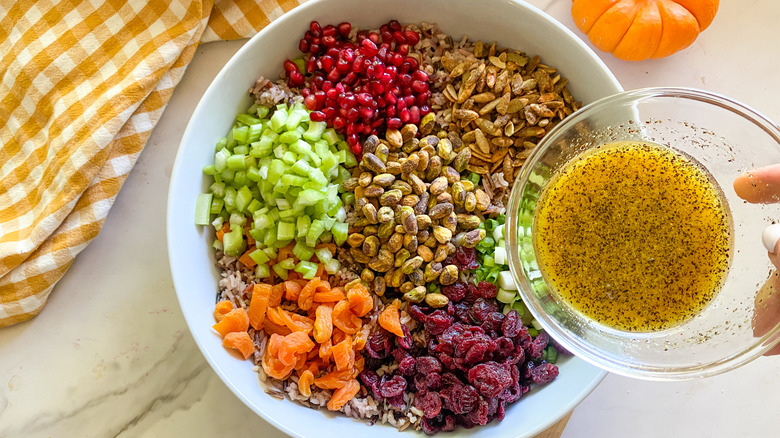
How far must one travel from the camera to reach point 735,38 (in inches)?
83.2

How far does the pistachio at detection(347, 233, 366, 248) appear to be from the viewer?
1928 millimetres

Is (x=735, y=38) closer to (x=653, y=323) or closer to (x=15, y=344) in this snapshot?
(x=653, y=323)

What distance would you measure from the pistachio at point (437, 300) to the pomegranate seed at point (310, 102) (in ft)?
2.27

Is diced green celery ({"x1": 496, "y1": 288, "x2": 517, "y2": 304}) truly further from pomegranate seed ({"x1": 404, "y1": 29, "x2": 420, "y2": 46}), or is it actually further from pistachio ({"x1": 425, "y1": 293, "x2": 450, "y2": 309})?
pomegranate seed ({"x1": 404, "y1": 29, "x2": 420, "y2": 46})

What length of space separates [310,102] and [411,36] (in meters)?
0.39

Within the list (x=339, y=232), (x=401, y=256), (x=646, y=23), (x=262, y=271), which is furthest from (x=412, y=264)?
(x=646, y=23)

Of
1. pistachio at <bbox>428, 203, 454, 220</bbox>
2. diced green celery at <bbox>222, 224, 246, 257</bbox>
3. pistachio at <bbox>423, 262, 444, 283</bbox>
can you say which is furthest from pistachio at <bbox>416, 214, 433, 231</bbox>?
diced green celery at <bbox>222, 224, 246, 257</bbox>

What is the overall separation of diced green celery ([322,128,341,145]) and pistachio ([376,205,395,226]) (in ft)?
0.87

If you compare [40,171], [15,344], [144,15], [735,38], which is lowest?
[735,38]

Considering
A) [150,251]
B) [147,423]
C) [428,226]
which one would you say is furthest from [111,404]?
[428,226]

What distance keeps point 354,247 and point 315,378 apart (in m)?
0.42

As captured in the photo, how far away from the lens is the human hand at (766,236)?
153 centimetres

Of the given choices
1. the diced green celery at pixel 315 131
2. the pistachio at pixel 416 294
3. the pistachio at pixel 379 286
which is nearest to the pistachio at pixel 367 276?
the pistachio at pixel 379 286

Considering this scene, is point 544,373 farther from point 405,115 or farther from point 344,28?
point 344,28
